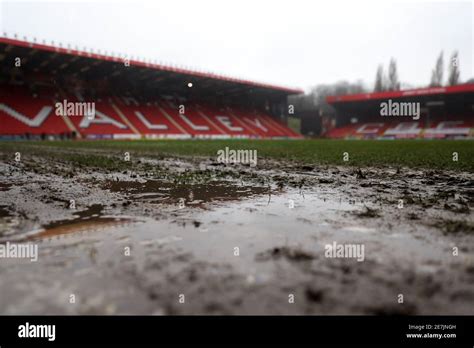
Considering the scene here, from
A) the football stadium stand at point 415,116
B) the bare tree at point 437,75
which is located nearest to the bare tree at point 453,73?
the bare tree at point 437,75

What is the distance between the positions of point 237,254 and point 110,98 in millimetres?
44633

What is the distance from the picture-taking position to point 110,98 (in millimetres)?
42656

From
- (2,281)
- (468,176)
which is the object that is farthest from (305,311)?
(468,176)

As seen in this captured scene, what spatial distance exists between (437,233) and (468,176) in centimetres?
466

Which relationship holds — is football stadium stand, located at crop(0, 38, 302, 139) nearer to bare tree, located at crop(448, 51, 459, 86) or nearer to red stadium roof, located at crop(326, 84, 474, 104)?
red stadium roof, located at crop(326, 84, 474, 104)

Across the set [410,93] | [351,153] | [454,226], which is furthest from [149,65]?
[454,226]

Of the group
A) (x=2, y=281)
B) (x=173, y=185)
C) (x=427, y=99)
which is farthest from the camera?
(x=427, y=99)

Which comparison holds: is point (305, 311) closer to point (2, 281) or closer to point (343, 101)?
point (2, 281)

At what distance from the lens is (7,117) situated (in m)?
32.7

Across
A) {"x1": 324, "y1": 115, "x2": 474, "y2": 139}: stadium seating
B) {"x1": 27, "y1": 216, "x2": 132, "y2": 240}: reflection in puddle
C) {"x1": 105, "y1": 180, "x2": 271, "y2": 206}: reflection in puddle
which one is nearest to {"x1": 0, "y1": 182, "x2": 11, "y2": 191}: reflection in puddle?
{"x1": 105, "y1": 180, "x2": 271, "y2": 206}: reflection in puddle

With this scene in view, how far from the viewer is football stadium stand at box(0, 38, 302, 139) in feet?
109

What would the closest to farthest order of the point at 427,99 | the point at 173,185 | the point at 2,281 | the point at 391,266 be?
the point at 2,281 < the point at 391,266 < the point at 173,185 < the point at 427,99

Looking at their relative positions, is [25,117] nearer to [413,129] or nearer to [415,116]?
[413,129]
